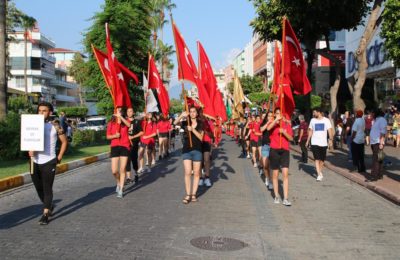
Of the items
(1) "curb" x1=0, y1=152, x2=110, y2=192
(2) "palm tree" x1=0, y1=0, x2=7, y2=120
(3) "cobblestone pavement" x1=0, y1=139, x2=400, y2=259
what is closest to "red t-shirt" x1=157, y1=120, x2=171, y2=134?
(1) "curb" x1=0, y1=152, x2=110, y2=192

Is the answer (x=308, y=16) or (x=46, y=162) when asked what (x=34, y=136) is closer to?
(x=46, y=162)

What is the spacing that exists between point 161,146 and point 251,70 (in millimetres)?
99462

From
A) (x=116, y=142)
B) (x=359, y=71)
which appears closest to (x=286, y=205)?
(x=116, y=142)

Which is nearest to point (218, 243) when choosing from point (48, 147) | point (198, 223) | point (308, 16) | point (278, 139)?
point (198, 223)

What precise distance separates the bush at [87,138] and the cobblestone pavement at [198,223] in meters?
13.6

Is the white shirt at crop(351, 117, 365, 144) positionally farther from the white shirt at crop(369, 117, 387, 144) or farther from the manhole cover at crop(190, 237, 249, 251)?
the manhole cover at crop(190, 237, 249, 251)

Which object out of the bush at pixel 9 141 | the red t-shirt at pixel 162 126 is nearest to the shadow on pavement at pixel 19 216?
the bush at pixel 9 141

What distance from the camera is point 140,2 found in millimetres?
30469

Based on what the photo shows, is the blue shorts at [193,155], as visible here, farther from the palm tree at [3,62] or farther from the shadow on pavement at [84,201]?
the palm tree at [3,62]

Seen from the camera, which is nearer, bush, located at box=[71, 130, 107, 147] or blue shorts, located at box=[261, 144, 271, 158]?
blue shorts, located at box=[261, 144, 271, 158]

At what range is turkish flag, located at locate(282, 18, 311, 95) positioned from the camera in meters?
9.49

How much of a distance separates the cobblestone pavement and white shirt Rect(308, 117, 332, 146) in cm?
127

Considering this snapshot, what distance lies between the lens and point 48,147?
7348mm

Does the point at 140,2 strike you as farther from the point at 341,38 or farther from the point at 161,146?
the point at 341,38
